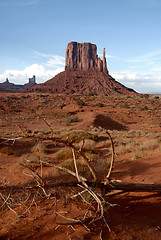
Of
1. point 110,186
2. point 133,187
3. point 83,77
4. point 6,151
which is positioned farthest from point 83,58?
point 110,186

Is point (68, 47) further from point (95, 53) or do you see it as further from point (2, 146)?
point (2, 146)

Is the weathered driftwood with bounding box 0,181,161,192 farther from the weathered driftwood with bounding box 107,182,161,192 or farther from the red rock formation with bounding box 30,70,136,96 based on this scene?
the red rock formation with bounding box 30,70,136,96

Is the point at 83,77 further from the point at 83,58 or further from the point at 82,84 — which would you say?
the point at 83,58

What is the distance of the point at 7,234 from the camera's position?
226 cm

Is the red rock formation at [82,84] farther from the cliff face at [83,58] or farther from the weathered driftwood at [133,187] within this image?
the weathered driftwood at [133,187]

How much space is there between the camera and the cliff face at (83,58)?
9600 cm

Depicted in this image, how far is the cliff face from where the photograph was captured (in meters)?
96.0

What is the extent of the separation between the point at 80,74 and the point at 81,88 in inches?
661

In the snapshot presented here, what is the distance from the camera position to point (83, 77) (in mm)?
88500

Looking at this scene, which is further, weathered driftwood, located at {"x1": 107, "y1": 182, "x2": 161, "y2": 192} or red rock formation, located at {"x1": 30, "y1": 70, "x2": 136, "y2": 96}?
red rock formation, located at {"x1": 30, "y1": 70, "x2": 136, "y2": 96}

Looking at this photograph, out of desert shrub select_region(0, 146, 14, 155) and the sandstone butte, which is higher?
the sandstone butte

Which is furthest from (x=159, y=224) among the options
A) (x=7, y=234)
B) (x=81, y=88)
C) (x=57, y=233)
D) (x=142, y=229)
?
(x=81, y=88)

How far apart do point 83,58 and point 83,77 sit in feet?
57.5

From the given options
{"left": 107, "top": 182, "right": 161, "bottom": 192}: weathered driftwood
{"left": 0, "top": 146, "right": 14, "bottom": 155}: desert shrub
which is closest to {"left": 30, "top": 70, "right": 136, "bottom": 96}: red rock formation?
{"left": 0, "top": 146, "right": 14, "bottom": 155}: desert shrub
